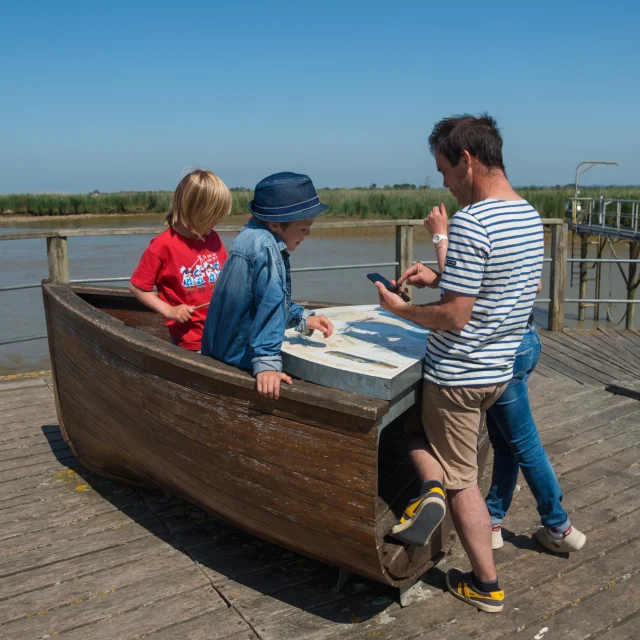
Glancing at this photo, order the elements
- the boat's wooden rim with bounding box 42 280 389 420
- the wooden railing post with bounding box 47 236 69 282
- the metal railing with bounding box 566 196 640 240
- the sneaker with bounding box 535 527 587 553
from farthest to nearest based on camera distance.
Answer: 1. the metal railing with bounding box 566 196 640 240
2. the wooden railing post with bounding box 47 236 69 282
3. the sneaker with bounding box 535 527 587 553
4. the boat's wooden rim with bounding box 42 280 389 420

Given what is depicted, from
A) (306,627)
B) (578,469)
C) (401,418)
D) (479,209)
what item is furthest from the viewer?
(578,469)

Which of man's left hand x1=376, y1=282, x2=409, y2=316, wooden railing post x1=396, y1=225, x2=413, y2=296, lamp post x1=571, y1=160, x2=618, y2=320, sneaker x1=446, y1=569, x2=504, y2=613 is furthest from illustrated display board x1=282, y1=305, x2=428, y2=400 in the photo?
lamp post x1=571, y1=160, x2=618, y2=320

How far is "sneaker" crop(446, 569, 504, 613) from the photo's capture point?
212 cm

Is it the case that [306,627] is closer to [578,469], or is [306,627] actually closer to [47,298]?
[578,469]

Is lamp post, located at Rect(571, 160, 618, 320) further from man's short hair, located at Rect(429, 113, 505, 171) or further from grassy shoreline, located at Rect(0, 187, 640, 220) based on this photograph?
man's short hair, located at Rect(429, 113, 505, 171)

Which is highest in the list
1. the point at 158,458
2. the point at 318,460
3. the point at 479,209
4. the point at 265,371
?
the point at 479,209

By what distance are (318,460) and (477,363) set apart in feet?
1.69

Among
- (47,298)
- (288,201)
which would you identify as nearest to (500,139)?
(288,201)

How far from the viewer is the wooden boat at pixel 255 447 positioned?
1.89m

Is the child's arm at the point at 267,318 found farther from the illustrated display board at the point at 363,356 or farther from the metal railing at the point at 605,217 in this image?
the metal railing at the point at 605,217

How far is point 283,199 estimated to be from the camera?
2086 millimetres

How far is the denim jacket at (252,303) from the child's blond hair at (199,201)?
538 mm

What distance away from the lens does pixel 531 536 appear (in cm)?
260

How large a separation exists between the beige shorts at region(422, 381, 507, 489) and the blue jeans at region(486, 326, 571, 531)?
0.55 feet
